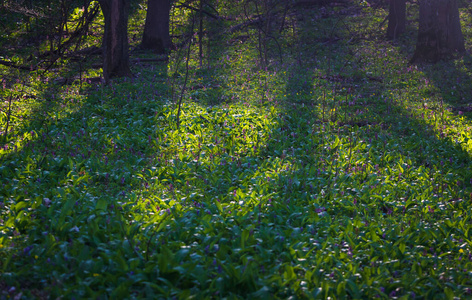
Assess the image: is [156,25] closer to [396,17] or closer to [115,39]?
[115,39]

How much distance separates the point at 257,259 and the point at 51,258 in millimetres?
1648

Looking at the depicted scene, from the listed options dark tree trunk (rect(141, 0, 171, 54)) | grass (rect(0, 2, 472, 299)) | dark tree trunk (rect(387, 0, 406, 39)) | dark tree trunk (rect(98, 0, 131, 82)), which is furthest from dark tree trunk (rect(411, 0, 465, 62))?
dark tree trunk (rect(98, 0, 131, 82))

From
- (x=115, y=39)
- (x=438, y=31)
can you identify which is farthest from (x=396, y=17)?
(x=115, y=39)

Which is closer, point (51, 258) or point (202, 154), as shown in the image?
point (51, 258)

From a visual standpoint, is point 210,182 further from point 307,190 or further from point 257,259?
Answer: point 257,259

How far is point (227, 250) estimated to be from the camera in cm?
380

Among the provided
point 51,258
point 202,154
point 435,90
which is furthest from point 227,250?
point 435,90

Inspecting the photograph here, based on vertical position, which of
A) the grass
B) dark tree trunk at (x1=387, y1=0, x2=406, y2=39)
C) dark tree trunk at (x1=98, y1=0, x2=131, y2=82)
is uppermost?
dark tree trunk at (x1=387, y1=0, x2=406, y2=39)

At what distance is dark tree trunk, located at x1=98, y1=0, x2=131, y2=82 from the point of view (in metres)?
10.3

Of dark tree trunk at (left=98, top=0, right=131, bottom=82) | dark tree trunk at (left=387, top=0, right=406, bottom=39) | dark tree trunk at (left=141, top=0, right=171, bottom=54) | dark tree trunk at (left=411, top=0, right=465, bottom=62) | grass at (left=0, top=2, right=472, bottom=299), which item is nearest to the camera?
grass at (left=0, top=2, right=472, bottom=299)

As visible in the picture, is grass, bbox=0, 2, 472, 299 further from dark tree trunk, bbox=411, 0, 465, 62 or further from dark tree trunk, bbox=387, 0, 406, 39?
dark tree trunk, bbox=387, 0, 406, 39

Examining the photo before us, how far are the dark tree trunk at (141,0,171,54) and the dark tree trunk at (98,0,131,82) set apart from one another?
4150 mm

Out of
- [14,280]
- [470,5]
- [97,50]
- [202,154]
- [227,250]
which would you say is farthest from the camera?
[470,5]

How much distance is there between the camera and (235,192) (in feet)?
16.6
